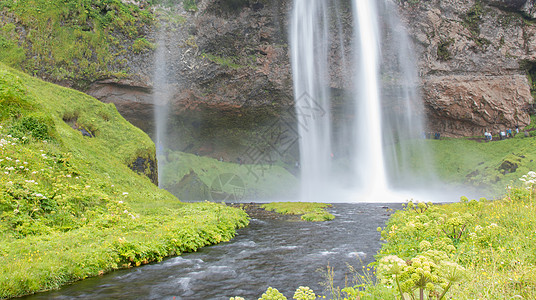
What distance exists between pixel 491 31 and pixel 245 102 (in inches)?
1371

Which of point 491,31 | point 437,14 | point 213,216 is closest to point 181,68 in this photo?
point 213,216

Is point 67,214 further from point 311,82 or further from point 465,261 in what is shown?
point 311,82

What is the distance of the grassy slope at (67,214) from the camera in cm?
674

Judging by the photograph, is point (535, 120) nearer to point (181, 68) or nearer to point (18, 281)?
point (181, 68)

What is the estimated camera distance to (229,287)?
6.50 metres

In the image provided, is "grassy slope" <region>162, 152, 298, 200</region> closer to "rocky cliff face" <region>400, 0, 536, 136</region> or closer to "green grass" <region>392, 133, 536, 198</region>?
"green grass" <region>392, 133, 536, 198</region>

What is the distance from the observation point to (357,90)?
43.4m

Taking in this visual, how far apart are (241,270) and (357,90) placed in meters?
39.5

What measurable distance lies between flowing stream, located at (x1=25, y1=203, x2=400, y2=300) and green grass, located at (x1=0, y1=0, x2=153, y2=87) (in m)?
32.6

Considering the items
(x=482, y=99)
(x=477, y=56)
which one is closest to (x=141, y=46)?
(x=477, y=56)

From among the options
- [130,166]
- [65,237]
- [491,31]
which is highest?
[491,31]

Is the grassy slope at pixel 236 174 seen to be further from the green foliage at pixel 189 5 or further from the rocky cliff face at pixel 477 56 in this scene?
the rocky cliff face at pixel 477 56

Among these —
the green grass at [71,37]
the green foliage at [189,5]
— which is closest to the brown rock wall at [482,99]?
the green foliage at [189,5]

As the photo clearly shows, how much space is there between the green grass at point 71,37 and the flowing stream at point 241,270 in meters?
32.6
